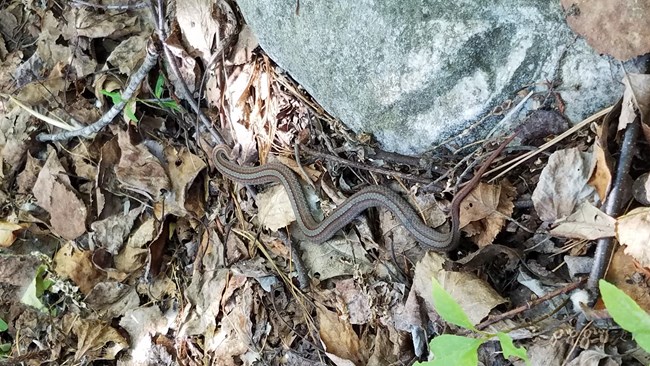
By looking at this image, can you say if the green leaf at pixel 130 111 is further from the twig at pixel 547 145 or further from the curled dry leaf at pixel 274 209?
the twig at pixel 547 145

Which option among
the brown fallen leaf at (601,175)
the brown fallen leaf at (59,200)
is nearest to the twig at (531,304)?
the brown fallen leaf at (601,175)

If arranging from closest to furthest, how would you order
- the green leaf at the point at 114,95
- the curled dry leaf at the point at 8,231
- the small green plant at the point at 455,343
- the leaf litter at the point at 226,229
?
the small green plant at the point at 455,343 < the leaf litter at the point at 226,229 < the green leaf at the point at 114,95 < the curled dry leaf at the point at 8,231

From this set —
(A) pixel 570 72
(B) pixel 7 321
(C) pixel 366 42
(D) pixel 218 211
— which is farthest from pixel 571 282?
(B) pixel 7 321

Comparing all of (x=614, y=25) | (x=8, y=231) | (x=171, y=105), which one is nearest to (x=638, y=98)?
(x=614, y=25)

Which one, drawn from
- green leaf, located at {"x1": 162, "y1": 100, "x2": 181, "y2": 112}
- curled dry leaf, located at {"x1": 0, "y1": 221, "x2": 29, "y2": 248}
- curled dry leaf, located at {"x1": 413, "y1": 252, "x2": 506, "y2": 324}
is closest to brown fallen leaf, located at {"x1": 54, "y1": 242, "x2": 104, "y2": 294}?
curled dry leaf, located at {"x1": 0, "y1": 221, "x2": 29, "y2": 248}

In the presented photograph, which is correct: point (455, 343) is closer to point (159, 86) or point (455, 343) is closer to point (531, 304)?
point (531, 304)

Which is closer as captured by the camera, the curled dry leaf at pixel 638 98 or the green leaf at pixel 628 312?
the green leaf at pixel 628 312

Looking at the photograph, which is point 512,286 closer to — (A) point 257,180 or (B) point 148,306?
(A) point 257,180
